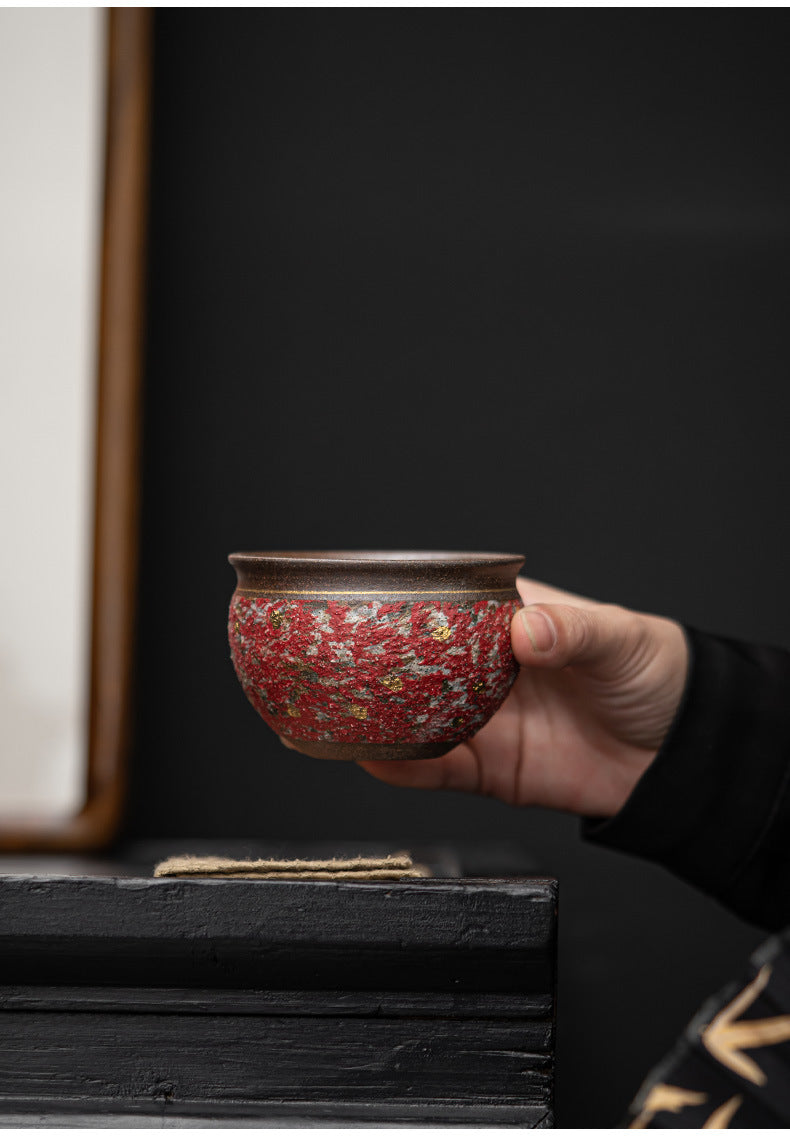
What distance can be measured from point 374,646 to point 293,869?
191 millimetres

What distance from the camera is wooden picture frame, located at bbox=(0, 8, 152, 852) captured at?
151 centimetres

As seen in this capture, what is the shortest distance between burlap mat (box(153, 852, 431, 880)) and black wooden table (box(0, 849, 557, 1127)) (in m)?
0.01

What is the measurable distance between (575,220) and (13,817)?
125 centimetres

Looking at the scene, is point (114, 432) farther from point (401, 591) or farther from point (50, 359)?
point (401, 591)

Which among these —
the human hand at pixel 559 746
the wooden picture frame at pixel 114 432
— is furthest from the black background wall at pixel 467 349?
the human hand at pixel 559 746

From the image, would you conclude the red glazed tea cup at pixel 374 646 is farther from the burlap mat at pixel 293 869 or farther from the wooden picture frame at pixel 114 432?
the wooden picture frame at pixel 114 432

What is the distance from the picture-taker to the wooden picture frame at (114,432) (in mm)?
1514

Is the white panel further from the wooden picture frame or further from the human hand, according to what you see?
the human hand

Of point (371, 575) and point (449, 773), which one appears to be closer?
point (371, 575)

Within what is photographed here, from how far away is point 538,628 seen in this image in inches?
35.0

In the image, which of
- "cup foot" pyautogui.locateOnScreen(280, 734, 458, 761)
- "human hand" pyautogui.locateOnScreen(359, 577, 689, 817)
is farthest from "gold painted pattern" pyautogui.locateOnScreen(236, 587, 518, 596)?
"human hand" pyautogui.locateOnScreen(359, 577, 689, 817)

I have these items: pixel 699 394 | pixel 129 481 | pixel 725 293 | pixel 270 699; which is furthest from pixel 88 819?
pixel 725 293

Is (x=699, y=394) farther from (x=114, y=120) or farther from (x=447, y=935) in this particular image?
(x=447, y=935)

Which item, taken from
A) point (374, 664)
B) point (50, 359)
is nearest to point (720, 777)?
point (374, 664)
